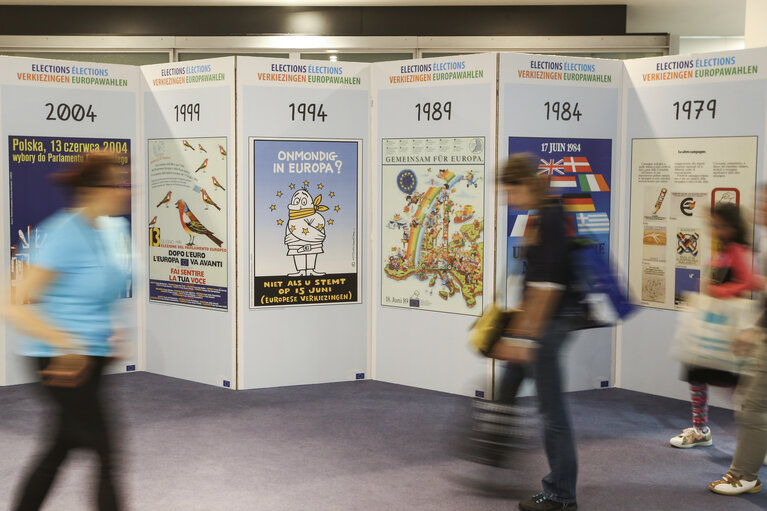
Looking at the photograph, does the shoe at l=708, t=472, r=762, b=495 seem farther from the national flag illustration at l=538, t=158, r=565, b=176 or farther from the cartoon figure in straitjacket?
the cartoon figure in straitjacket

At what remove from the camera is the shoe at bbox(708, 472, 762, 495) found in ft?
13.8

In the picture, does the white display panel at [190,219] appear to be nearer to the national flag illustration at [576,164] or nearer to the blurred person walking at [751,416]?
the national flag illustration at [576,164]

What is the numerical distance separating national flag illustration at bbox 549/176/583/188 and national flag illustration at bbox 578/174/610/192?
63 mm

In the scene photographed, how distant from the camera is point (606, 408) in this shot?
589cm

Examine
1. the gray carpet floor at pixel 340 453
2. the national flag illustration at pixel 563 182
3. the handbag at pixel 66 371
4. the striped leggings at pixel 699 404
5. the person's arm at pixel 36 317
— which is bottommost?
the gray carpet floor at pixel 340 453

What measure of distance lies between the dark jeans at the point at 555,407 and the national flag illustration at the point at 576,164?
2624 mm

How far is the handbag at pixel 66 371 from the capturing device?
2.92 m

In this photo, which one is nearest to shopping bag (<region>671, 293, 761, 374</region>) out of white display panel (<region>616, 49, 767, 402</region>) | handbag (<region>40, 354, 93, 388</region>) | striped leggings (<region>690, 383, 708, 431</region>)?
striped leggings (<region>690, 383, 708, 431</region>)

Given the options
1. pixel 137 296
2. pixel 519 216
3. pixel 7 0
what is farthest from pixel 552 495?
pixel 7 0

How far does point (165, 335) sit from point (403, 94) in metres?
2.60

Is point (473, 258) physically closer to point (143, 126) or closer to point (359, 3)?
point (143, 126)

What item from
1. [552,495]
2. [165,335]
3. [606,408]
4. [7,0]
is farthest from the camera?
[7,0]

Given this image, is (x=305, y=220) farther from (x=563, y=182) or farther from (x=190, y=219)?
(x=563, y=182)

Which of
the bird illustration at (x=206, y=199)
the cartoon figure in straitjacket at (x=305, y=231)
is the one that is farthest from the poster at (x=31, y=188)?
the cartoon figure in straitjacket at (x=305, y=231)
